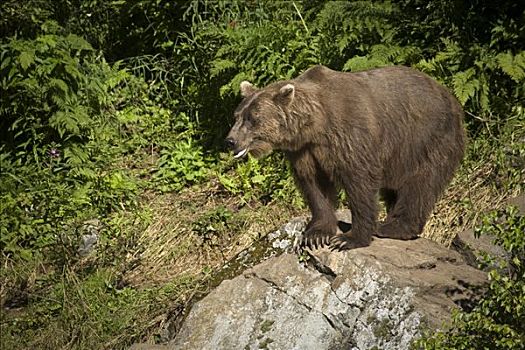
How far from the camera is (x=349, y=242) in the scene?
5953 millimetres

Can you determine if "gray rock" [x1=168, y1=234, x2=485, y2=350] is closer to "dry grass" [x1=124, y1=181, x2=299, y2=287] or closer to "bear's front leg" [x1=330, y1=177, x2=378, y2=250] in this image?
"bear's front leg" [x1=330, y1=177, x2=378, y2=250]

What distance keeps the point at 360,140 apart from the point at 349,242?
0.69m

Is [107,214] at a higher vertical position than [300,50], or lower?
lower

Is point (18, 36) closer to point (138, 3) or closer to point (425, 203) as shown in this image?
point (138, 3)

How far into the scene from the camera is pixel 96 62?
32.5ft

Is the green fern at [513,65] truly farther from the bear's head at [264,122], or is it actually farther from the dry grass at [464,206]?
the bear's head at [264,122]

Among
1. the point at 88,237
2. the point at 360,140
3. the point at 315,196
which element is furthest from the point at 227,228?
the point at 360,140

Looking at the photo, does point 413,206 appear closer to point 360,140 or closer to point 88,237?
point 360,140

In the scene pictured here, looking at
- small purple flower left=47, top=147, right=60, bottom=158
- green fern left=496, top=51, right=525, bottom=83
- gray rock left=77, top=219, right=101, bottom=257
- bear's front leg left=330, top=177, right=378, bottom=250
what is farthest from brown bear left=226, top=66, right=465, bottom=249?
small purple flower left=47, top=147, right=60, bottom=158

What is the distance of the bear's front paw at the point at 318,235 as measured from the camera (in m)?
6.05

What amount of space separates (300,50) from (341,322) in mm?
3614

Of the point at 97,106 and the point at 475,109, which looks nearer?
the point at 475,109

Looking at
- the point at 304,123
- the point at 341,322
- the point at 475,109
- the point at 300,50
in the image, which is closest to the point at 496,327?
the point at 341,322

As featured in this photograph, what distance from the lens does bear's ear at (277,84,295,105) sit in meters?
5.96
